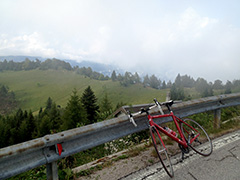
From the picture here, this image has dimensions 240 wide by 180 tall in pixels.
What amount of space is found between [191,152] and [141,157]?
3.78 feet

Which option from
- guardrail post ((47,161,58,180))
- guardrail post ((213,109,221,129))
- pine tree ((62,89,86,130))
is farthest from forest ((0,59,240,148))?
guardrail post ((213,109,221,129))

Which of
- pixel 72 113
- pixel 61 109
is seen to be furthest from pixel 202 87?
pixel 72 113

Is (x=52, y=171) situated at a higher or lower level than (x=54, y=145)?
lower

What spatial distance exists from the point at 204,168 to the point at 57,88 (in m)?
157

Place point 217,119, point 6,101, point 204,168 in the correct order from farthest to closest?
point 6,101 → point 217,119 → point 204,168

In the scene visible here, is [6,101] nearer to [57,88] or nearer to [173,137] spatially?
[57,88]

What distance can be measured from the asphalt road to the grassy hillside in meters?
109

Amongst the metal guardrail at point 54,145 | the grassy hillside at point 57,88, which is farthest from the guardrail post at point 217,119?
the grassy hillside at point 57,88

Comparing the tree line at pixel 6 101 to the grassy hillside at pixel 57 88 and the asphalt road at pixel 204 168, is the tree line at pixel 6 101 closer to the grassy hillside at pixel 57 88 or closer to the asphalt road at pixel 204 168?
the grassy hillside at pixel 57 88

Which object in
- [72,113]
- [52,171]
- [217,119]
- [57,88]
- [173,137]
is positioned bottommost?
[57,88]

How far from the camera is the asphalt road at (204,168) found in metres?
3.00

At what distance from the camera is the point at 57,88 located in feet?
492

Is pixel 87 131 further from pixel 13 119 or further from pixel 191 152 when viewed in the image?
pixel 13 119

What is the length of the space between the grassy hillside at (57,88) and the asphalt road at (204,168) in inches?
4290
